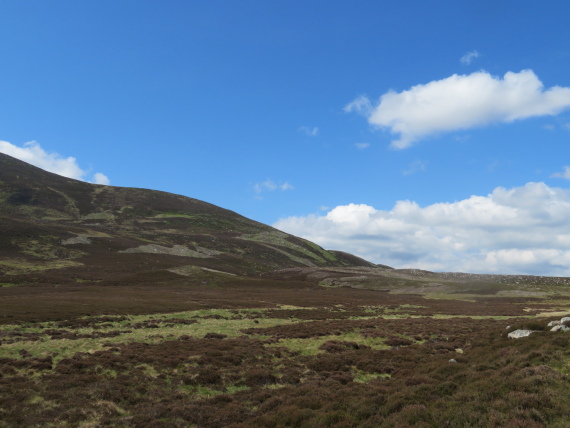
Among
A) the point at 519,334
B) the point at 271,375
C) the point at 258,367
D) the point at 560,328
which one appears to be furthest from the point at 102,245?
the point at 560,328

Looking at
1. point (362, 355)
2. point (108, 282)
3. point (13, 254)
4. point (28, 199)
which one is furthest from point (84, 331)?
point (28, 199)

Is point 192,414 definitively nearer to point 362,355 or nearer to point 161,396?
point 161,396

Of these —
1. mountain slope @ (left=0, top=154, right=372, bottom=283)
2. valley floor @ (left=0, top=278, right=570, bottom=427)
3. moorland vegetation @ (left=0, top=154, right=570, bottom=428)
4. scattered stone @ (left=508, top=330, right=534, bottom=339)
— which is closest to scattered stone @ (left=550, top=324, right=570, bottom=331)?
moorland vegetation @ (left=0, top=154, right=570, bottom=428)

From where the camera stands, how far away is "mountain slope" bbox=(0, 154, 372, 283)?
313 feet

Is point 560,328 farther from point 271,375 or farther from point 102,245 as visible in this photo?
point 102,245

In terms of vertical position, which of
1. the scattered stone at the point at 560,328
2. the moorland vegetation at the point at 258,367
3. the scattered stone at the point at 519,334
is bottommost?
the moorland vegetation at the point at 258,367

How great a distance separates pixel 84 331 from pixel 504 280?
13443cm

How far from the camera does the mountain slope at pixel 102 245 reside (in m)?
95.4

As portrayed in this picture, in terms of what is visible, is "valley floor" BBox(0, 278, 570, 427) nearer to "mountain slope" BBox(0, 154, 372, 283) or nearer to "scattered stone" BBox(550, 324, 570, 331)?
"scattered stone" BBox(550, 324, 570, 331)

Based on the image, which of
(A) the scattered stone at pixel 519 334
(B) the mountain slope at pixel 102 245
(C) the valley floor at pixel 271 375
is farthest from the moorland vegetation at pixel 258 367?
(B) the mountain slope at pixel 102 245

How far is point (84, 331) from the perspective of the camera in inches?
1363

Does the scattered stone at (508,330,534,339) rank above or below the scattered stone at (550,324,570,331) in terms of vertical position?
below

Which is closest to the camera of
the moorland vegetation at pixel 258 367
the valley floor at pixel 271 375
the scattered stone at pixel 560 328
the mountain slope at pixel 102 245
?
the valley floor at pixel 271 375

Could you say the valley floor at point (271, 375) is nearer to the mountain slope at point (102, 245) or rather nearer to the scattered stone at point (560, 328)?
the scattered stone at point (560, 328)
